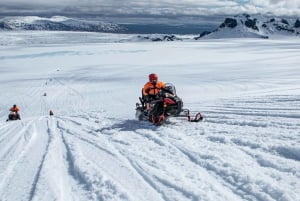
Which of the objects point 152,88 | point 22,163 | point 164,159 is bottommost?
point 22,163

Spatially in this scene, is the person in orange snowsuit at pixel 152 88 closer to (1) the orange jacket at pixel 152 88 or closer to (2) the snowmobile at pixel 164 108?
(1) the orange jacket at pixel 152 88

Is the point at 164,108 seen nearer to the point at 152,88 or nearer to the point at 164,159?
the point at 152,88

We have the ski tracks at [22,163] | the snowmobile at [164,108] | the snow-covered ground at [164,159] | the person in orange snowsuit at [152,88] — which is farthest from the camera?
the person in orange snowsuit at [152,88]

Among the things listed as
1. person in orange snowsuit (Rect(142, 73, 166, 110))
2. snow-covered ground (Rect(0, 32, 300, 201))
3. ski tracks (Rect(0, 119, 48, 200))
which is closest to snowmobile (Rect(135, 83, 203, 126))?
person in orange snowsuit (Rect(142, 73, 166, 110))

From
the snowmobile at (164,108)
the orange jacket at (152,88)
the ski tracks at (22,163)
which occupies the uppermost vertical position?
the orange jacket at (152,88)

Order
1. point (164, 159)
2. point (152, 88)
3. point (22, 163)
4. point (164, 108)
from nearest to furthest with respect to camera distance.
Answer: point (164, 159) < point (22, 163) < point (164, 108) < point (152, 88)

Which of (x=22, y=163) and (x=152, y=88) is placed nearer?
(x=22, y=163)

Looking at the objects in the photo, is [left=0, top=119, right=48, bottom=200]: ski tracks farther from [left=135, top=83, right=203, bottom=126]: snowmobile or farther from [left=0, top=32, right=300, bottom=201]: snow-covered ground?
[left=135, top=83, right=203, bottom=126]: snowmobile

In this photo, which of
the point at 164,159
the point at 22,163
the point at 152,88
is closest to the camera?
the point at 164,159

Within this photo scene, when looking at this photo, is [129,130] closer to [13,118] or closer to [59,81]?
[13,118]

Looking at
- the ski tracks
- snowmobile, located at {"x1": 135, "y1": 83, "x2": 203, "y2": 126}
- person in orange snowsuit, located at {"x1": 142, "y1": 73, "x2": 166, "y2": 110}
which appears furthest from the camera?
person in orange snowsuit, located at {"x1": 142, "y1": 73, "x2": 166, "y2": 110}

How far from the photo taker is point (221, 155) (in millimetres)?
5668

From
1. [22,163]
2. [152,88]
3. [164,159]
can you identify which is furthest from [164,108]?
[22,163]

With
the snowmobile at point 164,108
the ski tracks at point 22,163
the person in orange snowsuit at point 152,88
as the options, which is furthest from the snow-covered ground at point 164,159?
the person in orange snowsuit at point 152,88
